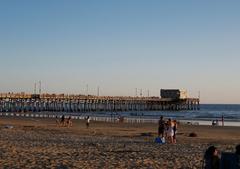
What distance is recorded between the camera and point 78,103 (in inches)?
3684

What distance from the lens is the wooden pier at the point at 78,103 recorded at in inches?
3361

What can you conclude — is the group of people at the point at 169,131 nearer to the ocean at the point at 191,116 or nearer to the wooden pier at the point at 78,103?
the ocean at the point at 191,116

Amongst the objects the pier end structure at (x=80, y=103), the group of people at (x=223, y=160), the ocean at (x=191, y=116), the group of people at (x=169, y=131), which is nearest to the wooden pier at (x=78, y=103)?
the pier end structure at (x=80, y=103)

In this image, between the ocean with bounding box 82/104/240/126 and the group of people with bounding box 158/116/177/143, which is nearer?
the group of people with bounding box 158/116/177/143

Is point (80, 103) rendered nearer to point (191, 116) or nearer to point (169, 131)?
point (191, 116)

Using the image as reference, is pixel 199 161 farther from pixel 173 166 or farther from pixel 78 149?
pixel 78 149

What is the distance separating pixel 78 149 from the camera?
1723cm

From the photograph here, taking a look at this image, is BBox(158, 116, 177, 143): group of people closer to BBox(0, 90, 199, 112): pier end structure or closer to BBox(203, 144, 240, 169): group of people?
BBox(203, 144, 240, 169): group of people

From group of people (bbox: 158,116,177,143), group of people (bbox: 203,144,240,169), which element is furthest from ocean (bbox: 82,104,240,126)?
group of people (bbox: 203,144,240,169)

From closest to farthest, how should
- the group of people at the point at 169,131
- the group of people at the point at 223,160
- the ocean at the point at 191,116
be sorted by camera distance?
the group of people at the point at 223,160 < the group of people at the point at 169,131 < the ocean at the point at 191,116

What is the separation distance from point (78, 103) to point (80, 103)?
5.20 ft

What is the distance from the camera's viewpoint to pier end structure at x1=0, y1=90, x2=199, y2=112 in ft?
280

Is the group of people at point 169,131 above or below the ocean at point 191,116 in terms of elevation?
above

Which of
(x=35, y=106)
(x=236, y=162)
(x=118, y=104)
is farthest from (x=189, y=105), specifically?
(x=236, y=162)
